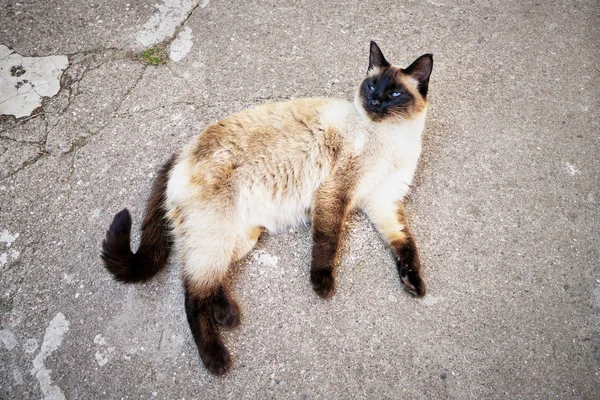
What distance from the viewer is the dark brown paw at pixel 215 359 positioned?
218 cm

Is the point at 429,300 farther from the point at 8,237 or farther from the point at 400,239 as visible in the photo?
the point at 8,237

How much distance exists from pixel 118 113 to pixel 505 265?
2.90 meters

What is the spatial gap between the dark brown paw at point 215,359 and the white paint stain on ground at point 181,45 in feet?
7.63

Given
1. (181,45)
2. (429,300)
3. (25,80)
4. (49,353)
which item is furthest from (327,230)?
(25,80)

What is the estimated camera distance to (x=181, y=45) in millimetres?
3459

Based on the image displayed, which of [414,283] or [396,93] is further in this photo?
[396,93]

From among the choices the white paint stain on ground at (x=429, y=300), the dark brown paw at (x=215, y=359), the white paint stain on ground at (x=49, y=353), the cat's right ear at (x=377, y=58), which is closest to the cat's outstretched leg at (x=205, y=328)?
the dark brown paw at (x=215, y=359)

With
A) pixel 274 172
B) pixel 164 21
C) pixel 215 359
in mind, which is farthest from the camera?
pixel 164 21

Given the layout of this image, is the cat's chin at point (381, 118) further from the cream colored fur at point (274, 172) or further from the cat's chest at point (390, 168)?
the cat's chest at point (390, 168)

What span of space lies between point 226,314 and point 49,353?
101 cm

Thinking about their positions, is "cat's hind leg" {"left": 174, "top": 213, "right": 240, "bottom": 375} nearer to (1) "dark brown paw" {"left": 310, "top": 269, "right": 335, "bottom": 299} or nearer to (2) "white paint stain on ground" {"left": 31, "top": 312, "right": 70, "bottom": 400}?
(1) "dark brown paw" {"left": 310, "top": 269, "right": 335, "bottom": 299}

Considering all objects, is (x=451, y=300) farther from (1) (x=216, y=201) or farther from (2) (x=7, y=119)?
(2) (x=7, y=119)

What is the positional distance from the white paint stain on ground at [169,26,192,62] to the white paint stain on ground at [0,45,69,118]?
0.84 m

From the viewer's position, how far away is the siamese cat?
231 centimetres
